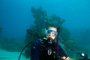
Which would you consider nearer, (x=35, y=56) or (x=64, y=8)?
(x=35, y=56)

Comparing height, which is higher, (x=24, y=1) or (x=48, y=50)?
(x=24, y=1)

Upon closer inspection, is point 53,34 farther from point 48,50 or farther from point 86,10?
point 86,10

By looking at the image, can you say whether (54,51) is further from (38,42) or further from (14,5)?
(14,5)

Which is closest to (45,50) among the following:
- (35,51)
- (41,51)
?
(41,51)

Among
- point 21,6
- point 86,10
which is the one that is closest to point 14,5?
point 21,6

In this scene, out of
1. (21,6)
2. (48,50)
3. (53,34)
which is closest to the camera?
(48,50)

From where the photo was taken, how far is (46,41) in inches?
110

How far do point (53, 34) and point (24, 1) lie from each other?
174 m

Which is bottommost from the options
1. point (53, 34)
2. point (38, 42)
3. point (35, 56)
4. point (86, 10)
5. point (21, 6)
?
point (35, 56)

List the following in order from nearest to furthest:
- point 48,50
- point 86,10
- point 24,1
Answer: point 48,50, point 86,10, point 24,1

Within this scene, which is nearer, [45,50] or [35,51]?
[35,51]

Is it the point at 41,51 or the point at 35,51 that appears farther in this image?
the point at 41,51

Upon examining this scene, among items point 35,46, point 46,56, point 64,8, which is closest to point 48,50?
point 46,56

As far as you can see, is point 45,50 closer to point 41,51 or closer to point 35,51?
point 41,51
